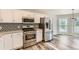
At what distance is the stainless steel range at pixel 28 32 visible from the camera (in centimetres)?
213

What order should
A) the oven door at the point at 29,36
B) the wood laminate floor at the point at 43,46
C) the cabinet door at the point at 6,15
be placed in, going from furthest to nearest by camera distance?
the oven door at the point at 29,36
the wood laminate floor at the point at 43,46
the cabinet door at the point at 6,15

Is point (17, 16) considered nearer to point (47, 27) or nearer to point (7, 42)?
point (7, 42)

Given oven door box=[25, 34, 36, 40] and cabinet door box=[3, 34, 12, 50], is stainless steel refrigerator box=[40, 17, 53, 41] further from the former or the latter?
cabinet door box=[3, 34, 12, 50]

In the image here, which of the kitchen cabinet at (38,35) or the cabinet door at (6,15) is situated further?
the kitchen cabinet at (38,35)

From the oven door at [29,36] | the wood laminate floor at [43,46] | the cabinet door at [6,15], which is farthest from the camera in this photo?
the oven door at [29,36]

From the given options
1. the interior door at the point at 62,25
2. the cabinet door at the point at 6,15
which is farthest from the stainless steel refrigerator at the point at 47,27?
→ the cabinet door at the point at 6,15

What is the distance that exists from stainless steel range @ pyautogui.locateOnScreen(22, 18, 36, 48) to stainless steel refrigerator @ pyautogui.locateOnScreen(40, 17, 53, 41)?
0.74 feet

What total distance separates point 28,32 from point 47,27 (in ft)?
1.46

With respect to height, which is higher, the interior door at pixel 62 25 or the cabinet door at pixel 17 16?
the cabinet door at pixel 17 16

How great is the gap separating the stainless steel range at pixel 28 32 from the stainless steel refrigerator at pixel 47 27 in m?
0.23

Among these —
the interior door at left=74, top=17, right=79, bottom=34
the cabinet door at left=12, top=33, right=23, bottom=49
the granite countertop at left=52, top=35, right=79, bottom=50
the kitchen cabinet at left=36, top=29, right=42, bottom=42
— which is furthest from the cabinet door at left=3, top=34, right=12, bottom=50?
the interior door at left=74, top=17, right=79, bottom=34

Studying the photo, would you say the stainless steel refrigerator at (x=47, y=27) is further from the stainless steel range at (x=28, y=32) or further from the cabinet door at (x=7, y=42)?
the cabinet door at (x=7, y=42)

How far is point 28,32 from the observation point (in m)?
2.19
